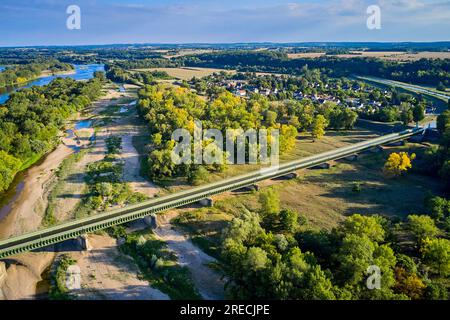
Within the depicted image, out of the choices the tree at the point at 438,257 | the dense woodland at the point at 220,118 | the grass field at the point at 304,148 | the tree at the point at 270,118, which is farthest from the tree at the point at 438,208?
the tree at the point at 270,118

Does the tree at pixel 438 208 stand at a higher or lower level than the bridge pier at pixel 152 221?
higher

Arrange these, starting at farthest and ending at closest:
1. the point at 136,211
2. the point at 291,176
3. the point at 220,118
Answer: the point at 220,118, the point at 291,176, the point at 136,211

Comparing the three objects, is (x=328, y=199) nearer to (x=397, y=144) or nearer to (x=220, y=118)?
(x=397, y=144)

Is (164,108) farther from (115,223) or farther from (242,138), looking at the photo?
(115,223)

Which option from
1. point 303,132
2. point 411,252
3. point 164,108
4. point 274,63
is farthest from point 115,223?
point 274,63

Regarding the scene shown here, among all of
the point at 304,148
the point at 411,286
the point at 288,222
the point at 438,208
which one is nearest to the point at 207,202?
the point at 288,222

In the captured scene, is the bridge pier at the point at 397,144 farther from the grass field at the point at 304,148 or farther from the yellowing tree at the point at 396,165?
the yellowing tree at the point at 396,165
